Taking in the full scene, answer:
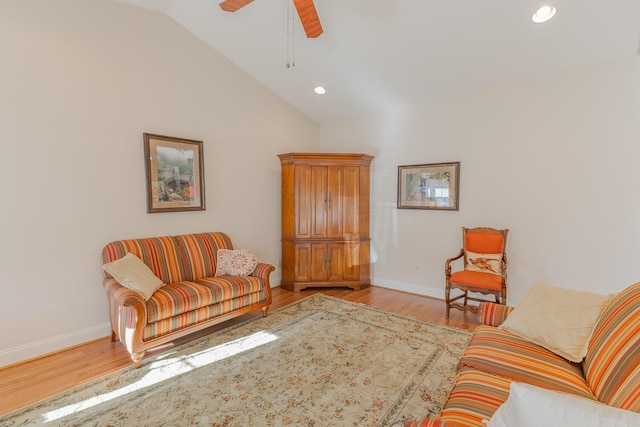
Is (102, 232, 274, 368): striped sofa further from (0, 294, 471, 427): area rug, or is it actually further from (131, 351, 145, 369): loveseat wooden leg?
(0, 294, 471, 427): area rug

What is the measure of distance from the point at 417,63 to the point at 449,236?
2.30m

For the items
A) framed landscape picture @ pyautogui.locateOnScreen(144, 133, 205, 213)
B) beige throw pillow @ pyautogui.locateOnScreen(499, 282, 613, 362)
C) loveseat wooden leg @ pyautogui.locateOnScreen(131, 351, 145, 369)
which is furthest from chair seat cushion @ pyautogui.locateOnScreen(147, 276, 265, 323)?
beige throw pillow @ pyautogui.locateOnScreen(499, 282, 613, 362)

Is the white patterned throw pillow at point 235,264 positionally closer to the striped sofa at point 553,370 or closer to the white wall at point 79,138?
the white wall at point 79,138

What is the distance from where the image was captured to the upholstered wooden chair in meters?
3.43

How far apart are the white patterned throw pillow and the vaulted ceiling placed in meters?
2.58

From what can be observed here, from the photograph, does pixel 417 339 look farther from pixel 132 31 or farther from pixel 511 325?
pixel 132 31

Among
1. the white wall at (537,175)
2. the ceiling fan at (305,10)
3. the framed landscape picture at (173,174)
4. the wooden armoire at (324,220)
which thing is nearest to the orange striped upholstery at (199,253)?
the framed landscape picture at (173,174)

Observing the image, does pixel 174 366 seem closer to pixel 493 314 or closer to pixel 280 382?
pixel 280 382

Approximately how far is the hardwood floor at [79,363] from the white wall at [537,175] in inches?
29.4

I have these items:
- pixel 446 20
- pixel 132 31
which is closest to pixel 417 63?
pixel 446 20

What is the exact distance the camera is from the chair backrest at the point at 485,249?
371 centimetres

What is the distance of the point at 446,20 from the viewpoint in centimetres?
305

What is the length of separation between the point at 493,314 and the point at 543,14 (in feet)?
8.84

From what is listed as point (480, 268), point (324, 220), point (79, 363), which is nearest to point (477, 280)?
point (480, 268)
